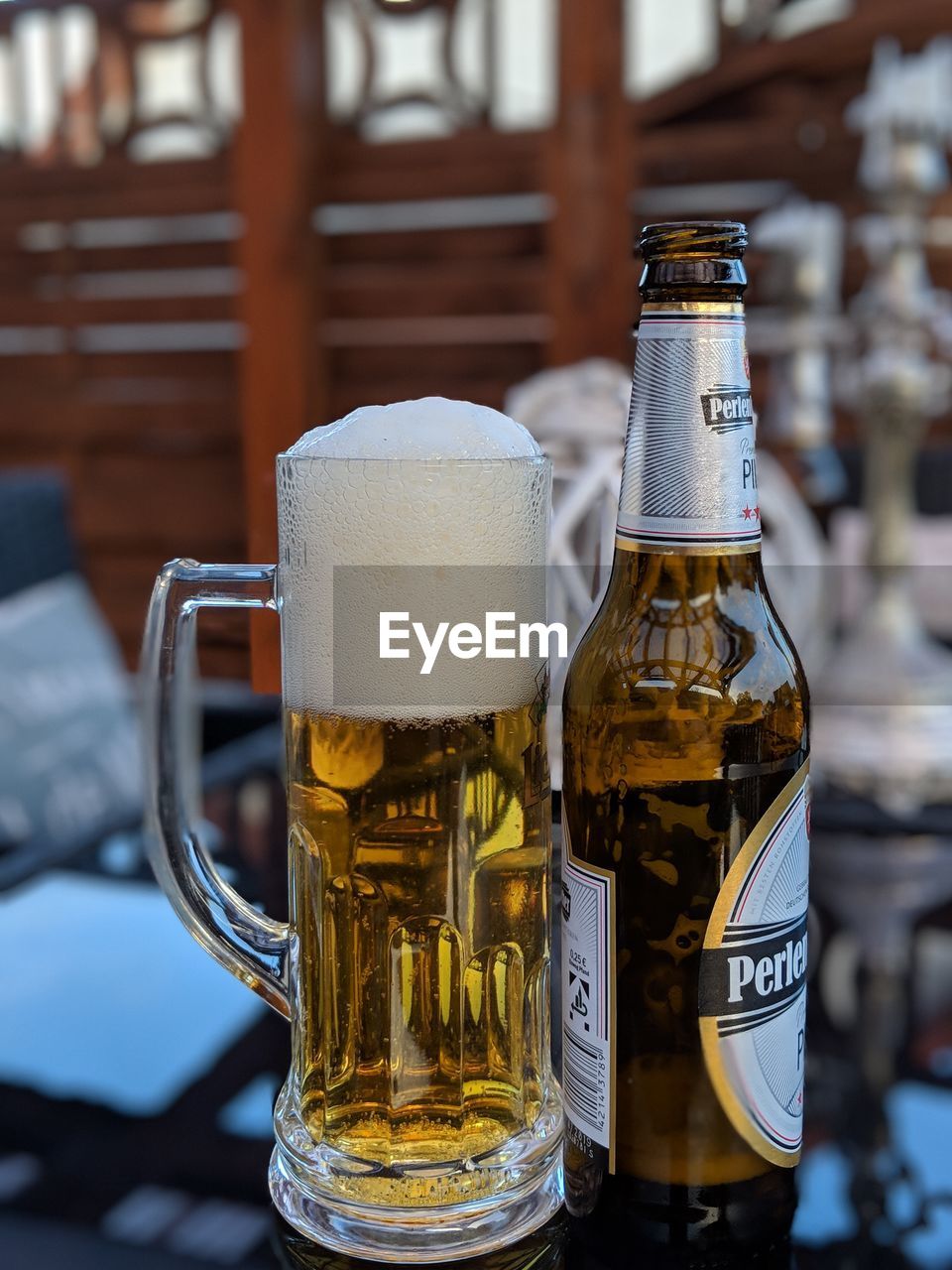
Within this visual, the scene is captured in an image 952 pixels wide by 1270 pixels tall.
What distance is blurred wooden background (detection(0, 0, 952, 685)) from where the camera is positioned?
3.24m

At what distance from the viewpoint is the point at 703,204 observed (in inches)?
129

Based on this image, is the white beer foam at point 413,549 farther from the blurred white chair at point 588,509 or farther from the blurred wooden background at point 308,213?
the blurred wooden background at point 308,213

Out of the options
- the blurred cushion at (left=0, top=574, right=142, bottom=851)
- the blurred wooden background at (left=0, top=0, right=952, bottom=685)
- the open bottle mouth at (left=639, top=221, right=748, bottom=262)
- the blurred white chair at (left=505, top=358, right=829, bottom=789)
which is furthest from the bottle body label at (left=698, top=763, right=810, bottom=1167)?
→ the blurred wooden background at (left=0, top=0, right=952, bottom=685)

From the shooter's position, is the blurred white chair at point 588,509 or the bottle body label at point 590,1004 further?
the blurred white chair at point 588,509

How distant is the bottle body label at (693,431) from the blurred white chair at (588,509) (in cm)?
5

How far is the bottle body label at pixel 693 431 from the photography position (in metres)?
0.51

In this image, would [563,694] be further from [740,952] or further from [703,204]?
[703,204]

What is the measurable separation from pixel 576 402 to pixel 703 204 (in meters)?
2.69

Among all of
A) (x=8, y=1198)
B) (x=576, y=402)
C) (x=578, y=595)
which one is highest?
(x=576, y=402)

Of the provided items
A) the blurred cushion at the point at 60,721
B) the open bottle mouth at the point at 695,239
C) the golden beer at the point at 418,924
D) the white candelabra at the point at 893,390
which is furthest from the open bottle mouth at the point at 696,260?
the blurred cushion at the point at 60,721

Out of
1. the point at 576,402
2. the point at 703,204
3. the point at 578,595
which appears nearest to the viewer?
the point at 578,595

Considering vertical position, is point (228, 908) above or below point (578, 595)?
below

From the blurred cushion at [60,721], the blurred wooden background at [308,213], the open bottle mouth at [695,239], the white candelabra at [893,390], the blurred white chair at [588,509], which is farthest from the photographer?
the blurred wooden background at [308,213]

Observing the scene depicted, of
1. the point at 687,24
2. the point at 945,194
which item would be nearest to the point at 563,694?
the point at 945,194
